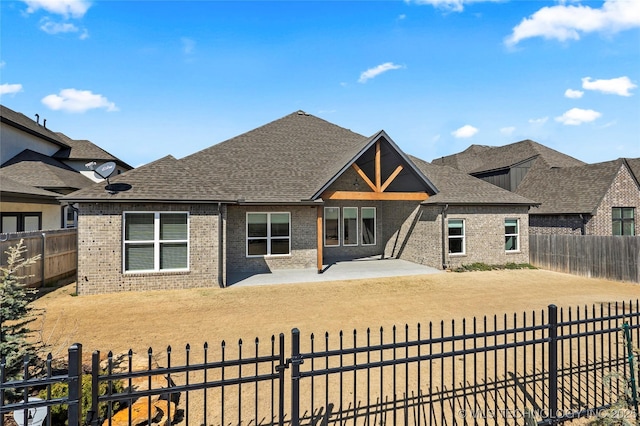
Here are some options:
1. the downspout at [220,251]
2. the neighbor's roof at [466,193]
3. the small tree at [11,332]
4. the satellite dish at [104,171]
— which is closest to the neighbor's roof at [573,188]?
the neighbor's roof at [466,193]

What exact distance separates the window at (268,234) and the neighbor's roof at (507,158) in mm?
20038

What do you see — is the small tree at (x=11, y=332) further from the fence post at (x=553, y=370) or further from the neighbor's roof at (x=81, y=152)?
the neighbor's roof at (x=81, y=152)

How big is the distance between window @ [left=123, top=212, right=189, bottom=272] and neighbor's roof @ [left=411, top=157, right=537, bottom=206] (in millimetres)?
11805

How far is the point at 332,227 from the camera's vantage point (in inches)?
747

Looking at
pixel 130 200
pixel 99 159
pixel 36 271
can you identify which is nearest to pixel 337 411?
pixel 130 200

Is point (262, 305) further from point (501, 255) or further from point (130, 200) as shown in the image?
point (501, 255)

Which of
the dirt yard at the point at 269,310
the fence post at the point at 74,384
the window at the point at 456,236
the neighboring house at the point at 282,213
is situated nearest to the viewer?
the fence post at the point at 74,384

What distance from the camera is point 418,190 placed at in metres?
16.9

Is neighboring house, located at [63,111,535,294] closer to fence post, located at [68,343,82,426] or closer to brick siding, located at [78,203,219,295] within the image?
brick siding, located at [78,203,219,295]

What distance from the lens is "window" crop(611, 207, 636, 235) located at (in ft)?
61.1

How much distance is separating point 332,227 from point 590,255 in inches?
504

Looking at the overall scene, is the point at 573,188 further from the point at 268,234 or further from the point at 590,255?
the point at 268,234

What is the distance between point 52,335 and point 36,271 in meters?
6.02

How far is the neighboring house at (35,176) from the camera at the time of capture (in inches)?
637
